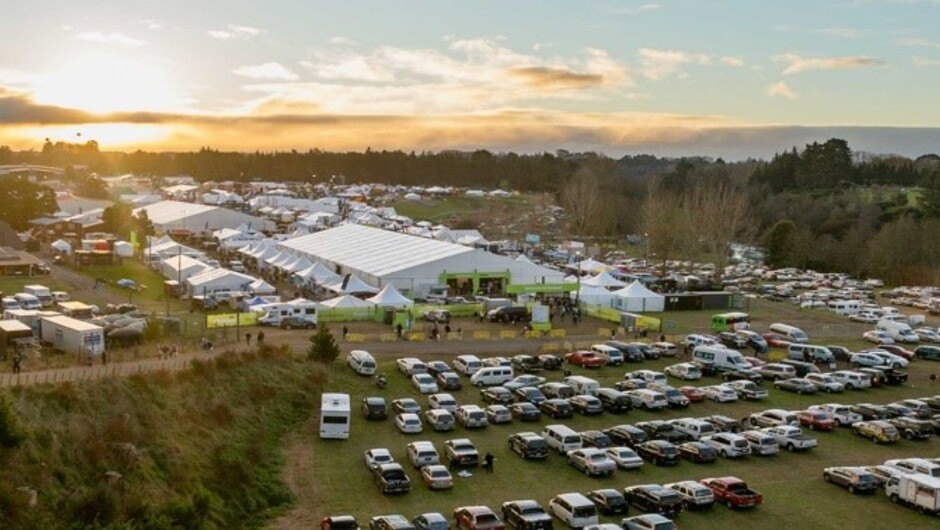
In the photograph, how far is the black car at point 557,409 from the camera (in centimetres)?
2136

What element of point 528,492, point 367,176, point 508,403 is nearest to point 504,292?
point 508,403

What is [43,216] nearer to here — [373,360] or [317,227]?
[317,227]

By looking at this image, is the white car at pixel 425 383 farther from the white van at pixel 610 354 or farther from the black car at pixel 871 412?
the black car at pixel 871 412

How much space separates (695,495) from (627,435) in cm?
374

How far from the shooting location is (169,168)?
162625 millimetres

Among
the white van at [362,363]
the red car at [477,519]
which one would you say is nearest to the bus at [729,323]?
the white van at [362,363]

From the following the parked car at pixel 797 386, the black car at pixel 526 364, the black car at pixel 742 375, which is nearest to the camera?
the parked car at pixel 797 386

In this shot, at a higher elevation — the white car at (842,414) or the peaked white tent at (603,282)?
the peaked white tent at (603,282)

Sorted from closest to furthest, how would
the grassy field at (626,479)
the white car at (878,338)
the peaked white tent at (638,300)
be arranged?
1. the grassy field at (626,479)
2. the white car at (878,338)
3. the peaked white tent at (638,300)

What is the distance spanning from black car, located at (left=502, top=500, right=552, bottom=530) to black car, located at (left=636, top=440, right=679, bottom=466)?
416 cm

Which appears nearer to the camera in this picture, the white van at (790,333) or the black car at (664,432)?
the black car at (664,432)

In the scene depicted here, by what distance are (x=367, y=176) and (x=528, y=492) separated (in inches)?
4982

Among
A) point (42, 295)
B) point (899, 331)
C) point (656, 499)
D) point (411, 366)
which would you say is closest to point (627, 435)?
point (656, 499)

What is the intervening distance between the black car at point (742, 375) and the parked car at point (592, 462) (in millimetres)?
8849
